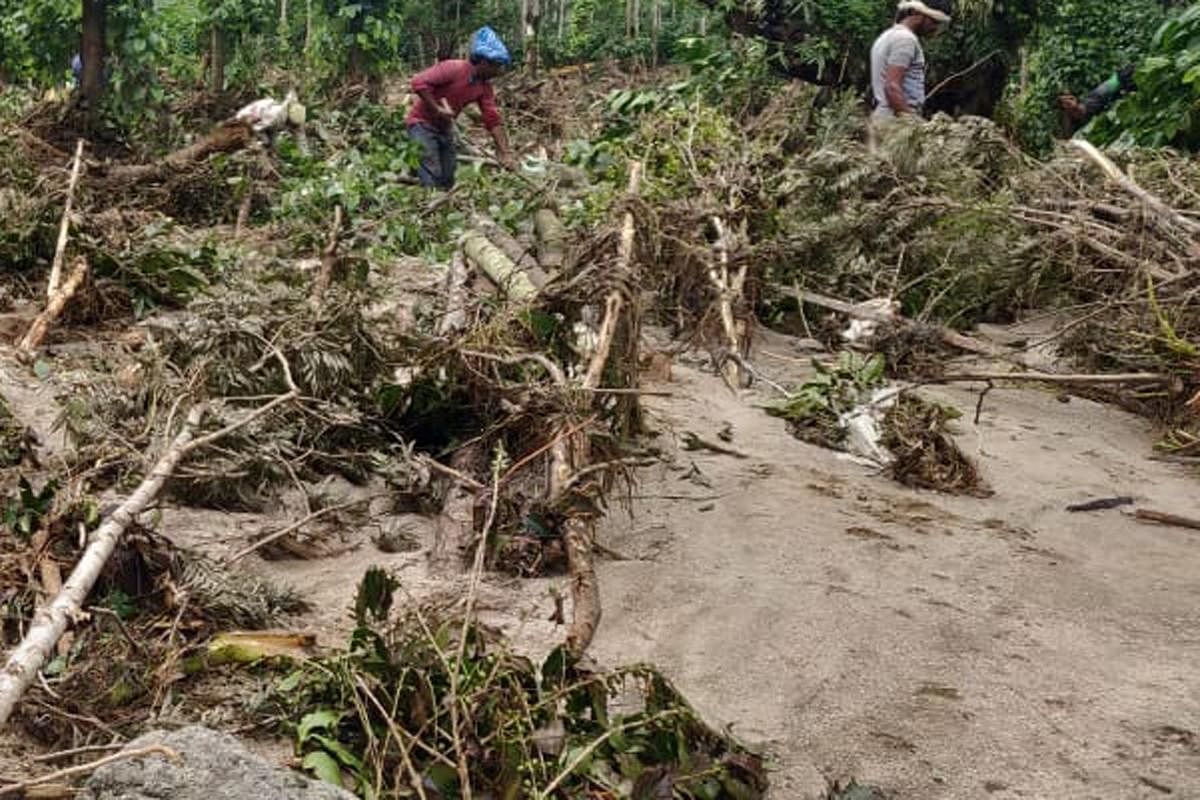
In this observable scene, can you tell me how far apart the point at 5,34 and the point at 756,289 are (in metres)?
8.67

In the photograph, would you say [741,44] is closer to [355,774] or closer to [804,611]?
[804,611]

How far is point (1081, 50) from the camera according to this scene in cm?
1304

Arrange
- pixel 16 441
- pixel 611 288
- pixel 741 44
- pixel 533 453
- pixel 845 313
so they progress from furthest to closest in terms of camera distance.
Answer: pixel 741 44, pixel 845 313, pixel 611 288, pixel 16 441, pixel 533 453

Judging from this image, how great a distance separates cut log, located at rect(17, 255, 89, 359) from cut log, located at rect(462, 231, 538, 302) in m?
1.84

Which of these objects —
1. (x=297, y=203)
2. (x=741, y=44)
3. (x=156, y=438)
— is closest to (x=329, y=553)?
(x=156, y=438)

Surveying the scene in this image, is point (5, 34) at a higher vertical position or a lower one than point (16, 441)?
higher

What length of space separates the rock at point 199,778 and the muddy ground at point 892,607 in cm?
52

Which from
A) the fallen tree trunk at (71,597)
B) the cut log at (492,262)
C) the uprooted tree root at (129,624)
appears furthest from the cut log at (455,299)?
the uprooted tree root at (129,624)

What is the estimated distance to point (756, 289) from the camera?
662cm

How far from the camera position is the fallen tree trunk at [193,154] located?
8.73m

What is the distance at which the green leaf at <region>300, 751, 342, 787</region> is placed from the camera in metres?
2.15

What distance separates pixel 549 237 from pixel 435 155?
333 cm

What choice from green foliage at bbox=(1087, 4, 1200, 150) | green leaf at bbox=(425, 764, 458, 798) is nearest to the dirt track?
green leaf at bbox=(425, 764, 458, 798)

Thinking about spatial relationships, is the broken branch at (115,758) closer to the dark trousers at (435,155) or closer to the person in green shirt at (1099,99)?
the dark trousers at (435,155)
